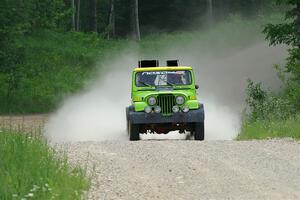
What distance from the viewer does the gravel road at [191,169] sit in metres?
12.6

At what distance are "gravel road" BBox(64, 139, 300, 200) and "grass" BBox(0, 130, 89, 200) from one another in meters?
0.40

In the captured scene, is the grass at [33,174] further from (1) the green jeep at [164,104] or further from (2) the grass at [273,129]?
(1) the green jeep at [164,104]

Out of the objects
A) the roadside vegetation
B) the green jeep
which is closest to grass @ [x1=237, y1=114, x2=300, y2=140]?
the roadside vegetation

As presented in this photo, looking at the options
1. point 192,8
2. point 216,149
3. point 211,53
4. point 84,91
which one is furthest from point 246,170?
point 192,8

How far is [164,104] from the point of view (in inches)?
984

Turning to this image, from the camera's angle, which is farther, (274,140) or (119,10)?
(119,10)

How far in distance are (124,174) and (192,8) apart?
202ft

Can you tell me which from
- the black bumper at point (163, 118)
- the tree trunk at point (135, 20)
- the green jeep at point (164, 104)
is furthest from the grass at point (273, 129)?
the tree trunk at point (135, 20)

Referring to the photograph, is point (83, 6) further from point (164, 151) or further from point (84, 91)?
point (164, 151)

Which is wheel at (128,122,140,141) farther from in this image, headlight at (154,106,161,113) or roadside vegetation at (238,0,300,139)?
roadside vegetation at (238,0,300,139)

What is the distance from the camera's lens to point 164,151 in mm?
17625

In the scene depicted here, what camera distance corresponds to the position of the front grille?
24.9m

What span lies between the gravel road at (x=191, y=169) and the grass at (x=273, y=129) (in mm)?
2238

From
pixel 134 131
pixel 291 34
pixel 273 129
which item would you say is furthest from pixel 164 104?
pixel 291 34
